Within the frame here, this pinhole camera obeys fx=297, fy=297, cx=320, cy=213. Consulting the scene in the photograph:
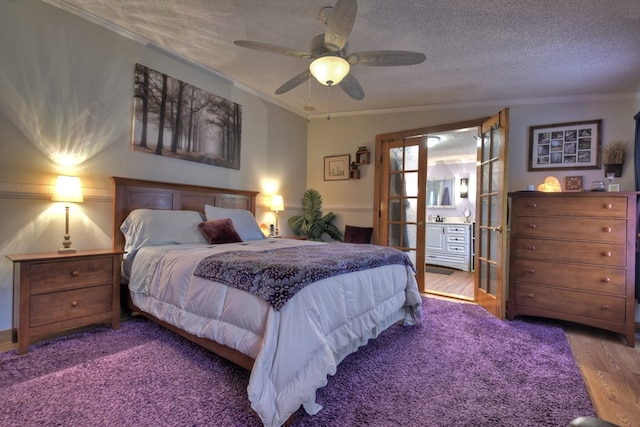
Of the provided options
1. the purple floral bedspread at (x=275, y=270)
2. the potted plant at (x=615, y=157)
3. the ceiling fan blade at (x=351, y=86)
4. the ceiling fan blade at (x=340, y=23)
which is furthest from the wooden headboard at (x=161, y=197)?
the potted plant at (x=615, y=157)

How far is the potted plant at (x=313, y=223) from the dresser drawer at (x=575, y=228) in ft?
8.27

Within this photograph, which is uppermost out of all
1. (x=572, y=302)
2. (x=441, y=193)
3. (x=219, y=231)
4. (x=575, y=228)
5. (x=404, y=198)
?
(x=441, y=193)

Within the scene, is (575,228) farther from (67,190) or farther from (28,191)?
(28,191)

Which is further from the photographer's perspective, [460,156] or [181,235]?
[460,156]

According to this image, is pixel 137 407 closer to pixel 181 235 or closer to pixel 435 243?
pixel 181 235

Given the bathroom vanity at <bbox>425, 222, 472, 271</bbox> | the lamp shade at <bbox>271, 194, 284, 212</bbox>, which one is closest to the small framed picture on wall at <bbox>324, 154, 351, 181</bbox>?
the lamp shade at <bbox>271, 194, 284, 212</bbox>

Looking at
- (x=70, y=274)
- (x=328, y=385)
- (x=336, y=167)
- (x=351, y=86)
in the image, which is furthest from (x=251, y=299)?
(x=336, y=167)

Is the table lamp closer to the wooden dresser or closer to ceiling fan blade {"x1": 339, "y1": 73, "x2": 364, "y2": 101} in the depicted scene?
ceiling fan blade {"x1": 339, "y1": 73, "x2": 364, "y2": 101}

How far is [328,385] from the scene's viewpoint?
1.74 m

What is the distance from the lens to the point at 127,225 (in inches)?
106

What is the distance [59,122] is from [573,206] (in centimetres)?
454

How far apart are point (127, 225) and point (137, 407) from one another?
1.68 m

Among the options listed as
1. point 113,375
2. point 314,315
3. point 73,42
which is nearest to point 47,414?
point 113,375

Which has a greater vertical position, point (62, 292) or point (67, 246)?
point (67, 246)
